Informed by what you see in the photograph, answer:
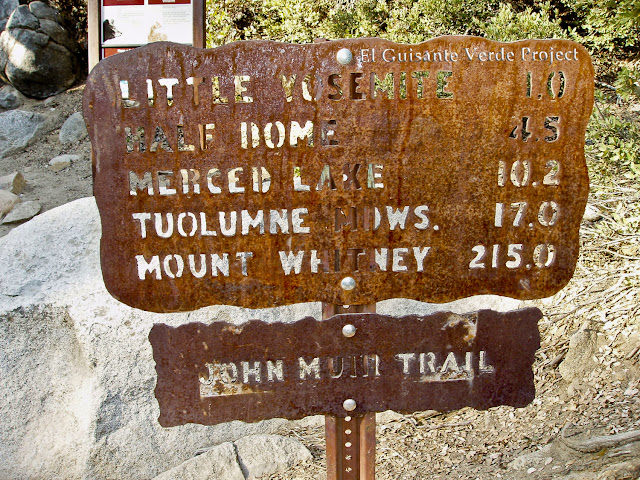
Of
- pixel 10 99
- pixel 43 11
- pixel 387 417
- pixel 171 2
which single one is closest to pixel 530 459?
pixel 387 417

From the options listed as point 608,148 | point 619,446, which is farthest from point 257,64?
point 608,148

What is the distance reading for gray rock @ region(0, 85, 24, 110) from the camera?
8359 millimetres

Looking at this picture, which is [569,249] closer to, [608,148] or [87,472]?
[87,472]

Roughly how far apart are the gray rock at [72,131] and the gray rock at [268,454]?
5713 millimetres

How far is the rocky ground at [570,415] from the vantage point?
2.64 meters

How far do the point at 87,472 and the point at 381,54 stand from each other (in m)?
2.03

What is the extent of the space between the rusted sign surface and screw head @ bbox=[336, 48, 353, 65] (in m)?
0.65

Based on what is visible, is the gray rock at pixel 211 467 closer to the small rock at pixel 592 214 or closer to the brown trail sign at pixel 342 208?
the brown trail sign at pixel 342 208

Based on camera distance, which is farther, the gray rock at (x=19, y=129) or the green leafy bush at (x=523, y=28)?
the gray rock at (x=19, y=129)

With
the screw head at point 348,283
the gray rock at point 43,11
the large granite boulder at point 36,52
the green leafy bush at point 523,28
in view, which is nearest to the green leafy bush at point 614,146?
the green leafy bush at point 523,28

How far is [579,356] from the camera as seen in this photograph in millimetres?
3188

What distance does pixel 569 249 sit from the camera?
1.74 metres

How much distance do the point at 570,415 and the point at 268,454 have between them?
137cm

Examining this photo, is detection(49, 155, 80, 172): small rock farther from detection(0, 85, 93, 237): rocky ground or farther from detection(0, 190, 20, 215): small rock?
detection(0, 190, 20, 215): small rock
